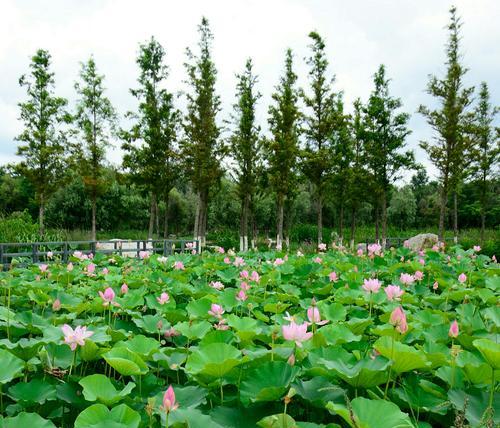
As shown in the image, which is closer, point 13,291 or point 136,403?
point 136,403

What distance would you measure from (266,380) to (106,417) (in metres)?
0.45

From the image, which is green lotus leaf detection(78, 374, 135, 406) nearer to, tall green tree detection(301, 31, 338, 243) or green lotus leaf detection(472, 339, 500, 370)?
green lotus leaf detection(472, 339, 500, 370)

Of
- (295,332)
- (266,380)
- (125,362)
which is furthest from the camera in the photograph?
(295,332)

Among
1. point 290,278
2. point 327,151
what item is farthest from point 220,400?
point 327,151

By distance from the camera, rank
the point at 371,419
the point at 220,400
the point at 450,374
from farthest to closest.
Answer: the point at 450,374
the point at 220,400
the point at 371,419

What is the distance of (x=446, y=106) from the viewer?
2411 cm

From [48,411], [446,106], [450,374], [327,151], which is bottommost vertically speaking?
[48,411]

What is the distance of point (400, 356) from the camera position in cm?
148

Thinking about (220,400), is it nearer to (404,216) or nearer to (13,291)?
(13,291)

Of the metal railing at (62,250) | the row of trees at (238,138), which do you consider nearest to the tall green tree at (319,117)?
the row of trees at (238,138)

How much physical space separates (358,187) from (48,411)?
27.3 m

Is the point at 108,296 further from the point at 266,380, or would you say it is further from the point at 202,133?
the point at 202,133

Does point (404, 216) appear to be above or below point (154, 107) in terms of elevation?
below

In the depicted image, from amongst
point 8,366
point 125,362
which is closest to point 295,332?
point 125,362
